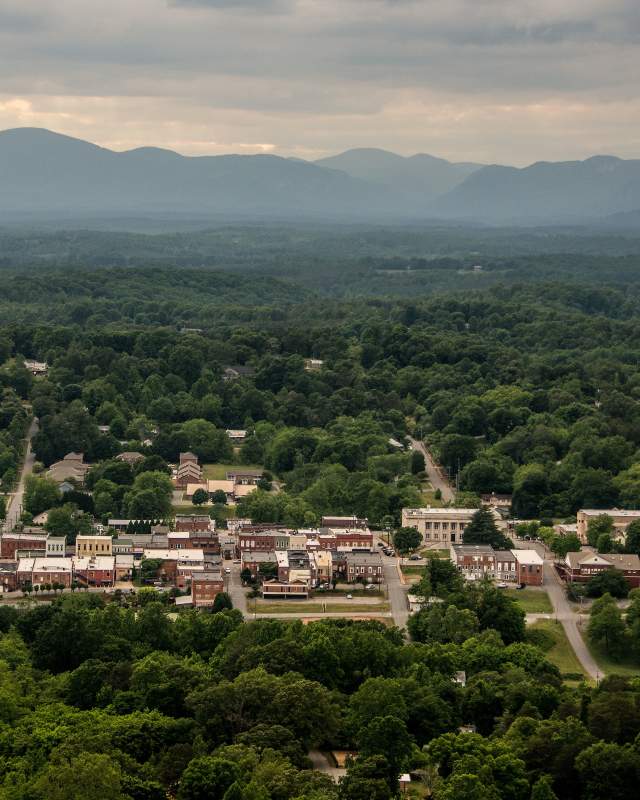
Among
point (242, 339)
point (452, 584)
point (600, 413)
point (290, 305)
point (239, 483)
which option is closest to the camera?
point (452, 584)

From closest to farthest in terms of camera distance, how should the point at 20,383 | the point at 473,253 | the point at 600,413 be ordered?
the point at 600,413 < the point at 20,383 < the point at 473,253

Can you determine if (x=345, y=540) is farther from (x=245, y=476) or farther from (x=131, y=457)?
(x=131, y=457)

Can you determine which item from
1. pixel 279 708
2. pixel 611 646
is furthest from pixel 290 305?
pixel 279 708

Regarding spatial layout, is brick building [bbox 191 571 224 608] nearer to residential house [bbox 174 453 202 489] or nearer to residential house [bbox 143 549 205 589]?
residential house [bbox 143 549 205 589]

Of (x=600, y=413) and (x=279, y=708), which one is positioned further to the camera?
(x=600, y=413)

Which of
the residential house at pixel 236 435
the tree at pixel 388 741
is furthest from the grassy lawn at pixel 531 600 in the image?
the residential house at pixel 236 435

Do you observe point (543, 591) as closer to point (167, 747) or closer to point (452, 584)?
point (452, 584)

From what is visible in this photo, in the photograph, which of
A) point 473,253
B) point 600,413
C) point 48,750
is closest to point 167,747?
point 48,750

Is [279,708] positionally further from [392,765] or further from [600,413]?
[600,413]
